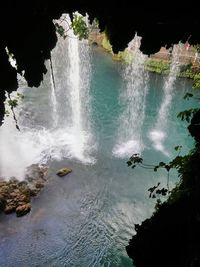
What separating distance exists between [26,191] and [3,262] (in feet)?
11.1

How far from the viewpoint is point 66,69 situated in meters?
26.1

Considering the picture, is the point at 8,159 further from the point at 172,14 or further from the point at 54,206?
the point at 172,14

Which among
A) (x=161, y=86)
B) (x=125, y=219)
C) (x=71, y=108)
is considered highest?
(x=161, y=86)

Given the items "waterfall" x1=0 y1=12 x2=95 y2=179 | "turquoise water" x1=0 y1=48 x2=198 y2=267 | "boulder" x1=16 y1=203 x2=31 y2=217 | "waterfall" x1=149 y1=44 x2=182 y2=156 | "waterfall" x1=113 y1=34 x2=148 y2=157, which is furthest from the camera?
"waterfall" x1=149 y1=44 x2=182 y2=156

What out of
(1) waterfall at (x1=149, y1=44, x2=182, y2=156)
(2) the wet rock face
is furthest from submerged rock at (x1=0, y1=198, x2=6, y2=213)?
(1) waterfall at (x1=149, y1=44, x2=182, y2=156)

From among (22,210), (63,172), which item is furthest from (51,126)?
(22,210)

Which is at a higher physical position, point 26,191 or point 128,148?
point 128,148

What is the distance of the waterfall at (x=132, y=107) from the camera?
16.5 m

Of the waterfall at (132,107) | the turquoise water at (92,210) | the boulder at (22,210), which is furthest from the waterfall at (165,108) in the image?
the boulder at (22,210)

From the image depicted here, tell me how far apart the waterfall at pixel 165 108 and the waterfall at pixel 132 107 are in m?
0.90

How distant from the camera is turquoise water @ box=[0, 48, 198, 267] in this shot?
10.7 m

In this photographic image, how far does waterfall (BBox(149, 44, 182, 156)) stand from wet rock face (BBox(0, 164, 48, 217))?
Result: 21.0 feet

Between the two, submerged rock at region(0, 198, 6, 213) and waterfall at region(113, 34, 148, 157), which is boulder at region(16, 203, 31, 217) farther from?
waterfall at region(113, 34, 148, 157)

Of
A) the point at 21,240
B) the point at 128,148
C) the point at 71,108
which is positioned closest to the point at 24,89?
the point at 71,108
